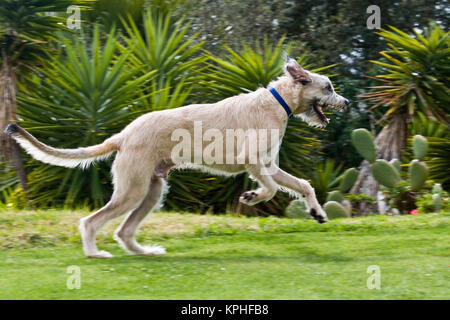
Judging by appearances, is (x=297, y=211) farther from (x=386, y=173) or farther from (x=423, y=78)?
(x=423, y=78)

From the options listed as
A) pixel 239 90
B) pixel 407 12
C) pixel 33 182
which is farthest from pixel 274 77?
pixel 407 12

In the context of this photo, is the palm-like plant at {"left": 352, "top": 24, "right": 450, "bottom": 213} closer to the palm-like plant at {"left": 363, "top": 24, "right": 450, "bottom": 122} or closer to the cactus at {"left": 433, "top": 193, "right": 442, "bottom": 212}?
the palm-like plant at {"left": 363, "top": 24, "right": 450, "bottom": 122}

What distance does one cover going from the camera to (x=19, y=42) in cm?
1202

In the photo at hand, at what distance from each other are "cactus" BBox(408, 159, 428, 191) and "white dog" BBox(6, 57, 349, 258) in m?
4.07

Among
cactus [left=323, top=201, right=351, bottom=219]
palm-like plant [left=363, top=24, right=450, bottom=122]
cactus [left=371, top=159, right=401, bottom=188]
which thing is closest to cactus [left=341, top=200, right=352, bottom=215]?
cactus [left=323, top=201, right=351, bottom=219]

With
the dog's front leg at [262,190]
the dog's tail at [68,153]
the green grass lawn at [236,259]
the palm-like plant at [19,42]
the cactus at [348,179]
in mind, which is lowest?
the green grass lawn at [236,259]

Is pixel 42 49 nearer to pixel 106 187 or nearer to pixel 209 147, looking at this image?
pixel 106 187

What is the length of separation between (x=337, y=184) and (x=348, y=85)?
3769 millimetres

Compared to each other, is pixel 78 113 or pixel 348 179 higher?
pixel 78 113

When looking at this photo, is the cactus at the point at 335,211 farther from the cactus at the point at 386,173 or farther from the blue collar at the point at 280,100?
the blue collar at the point at 280,100

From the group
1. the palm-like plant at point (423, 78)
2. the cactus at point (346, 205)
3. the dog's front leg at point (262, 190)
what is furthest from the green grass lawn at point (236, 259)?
the palm-like plant at point (423, 78)

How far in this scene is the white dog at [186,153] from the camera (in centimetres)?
695

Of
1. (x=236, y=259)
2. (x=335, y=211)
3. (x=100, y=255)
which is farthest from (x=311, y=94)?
(x=335, y=211)

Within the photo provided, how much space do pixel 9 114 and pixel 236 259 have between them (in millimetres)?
6387
